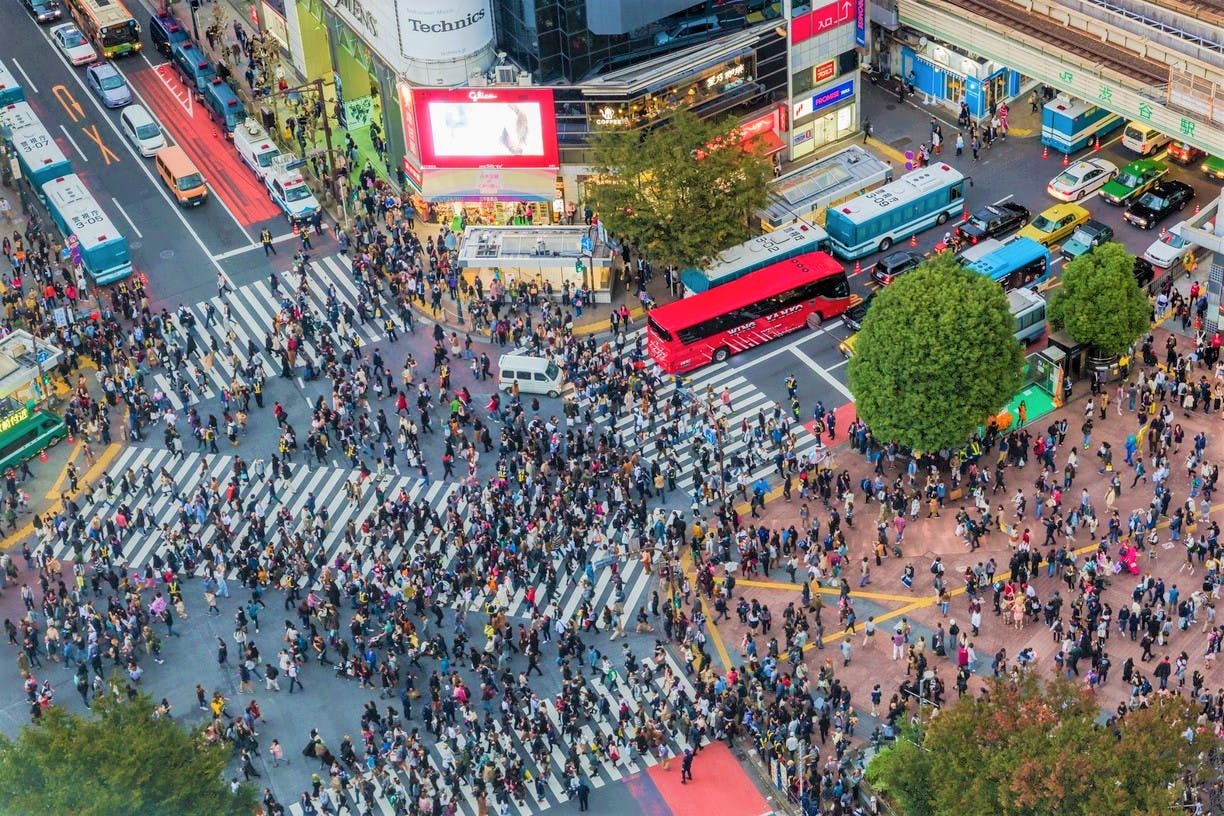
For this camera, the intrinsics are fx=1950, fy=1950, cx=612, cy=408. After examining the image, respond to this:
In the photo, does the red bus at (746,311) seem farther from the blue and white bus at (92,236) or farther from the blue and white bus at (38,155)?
the blue and white bus at (38,155)

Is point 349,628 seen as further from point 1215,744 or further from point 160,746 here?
point 1215,744

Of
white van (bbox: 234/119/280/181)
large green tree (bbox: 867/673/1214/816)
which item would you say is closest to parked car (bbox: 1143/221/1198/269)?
large green tree (bbox: 867/673/1214/816)

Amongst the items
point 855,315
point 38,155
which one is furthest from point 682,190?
point 38,155

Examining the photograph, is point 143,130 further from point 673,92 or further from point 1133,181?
point 1133,181

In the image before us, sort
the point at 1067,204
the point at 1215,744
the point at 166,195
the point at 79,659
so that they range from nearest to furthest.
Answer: the point at 1215,744, the point at 79,659, the point at 1067,204, the point at 166,195

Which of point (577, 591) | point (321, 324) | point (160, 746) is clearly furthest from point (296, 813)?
point (321, 324)

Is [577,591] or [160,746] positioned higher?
[160,746]
